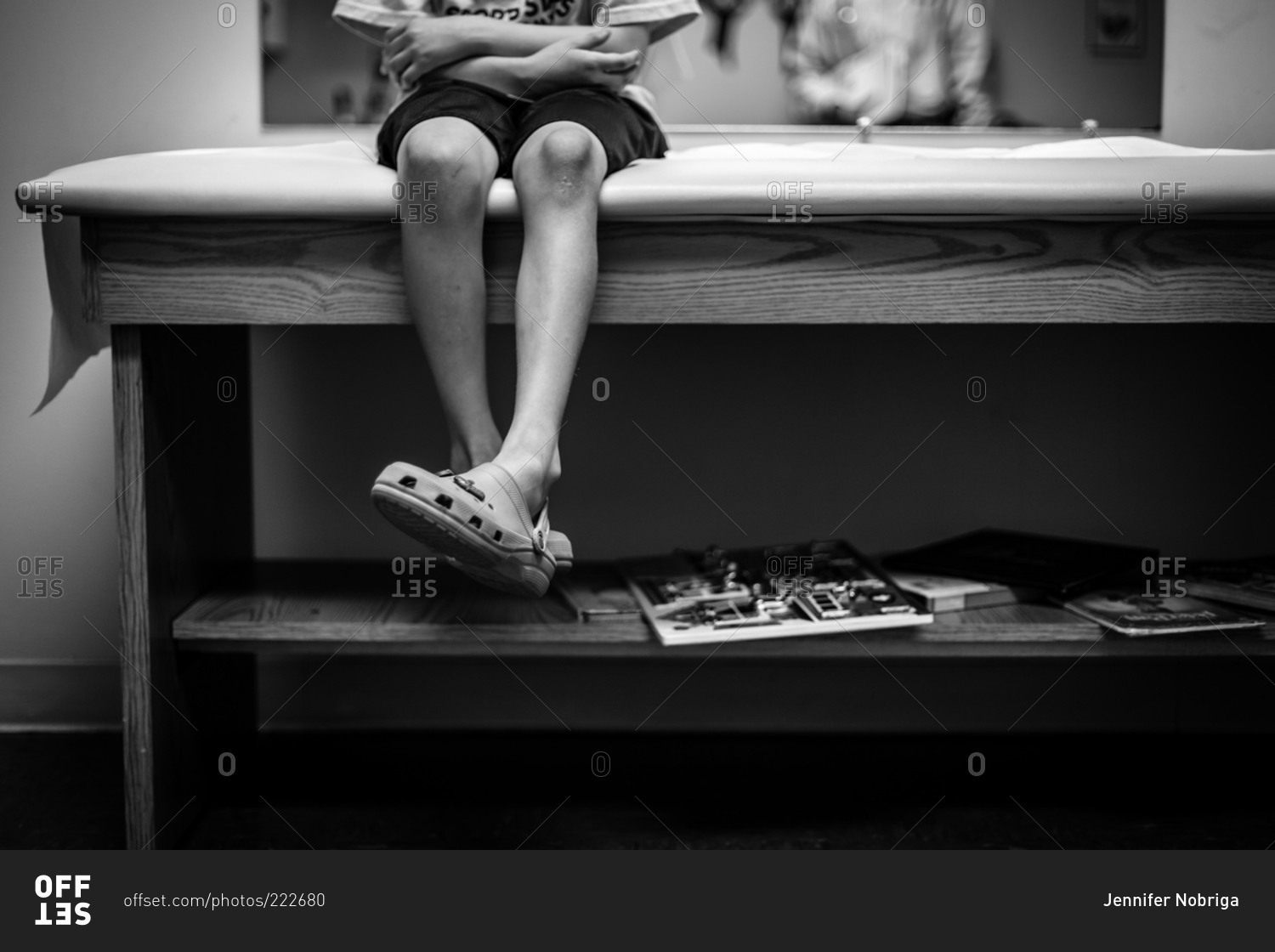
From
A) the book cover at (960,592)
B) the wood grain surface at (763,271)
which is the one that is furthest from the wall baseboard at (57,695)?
the book cover at (960,592)

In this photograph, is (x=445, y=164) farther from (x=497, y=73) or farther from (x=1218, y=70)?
(x=1218, y=70)

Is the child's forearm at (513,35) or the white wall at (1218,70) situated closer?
the child's forearm at (513,35)

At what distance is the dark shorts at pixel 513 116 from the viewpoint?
3.34 ft

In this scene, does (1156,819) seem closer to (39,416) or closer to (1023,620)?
(1023,620)

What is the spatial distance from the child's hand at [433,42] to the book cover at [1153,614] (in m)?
0.77

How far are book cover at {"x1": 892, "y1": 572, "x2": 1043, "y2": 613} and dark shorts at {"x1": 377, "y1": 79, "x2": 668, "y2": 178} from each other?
493 mm

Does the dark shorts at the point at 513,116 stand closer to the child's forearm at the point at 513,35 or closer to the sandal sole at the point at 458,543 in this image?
the child's forearm at the point at 513,35

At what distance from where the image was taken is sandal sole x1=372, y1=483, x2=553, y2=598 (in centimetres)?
85

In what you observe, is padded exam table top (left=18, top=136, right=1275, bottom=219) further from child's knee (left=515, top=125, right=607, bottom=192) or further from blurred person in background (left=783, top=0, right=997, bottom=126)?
blurred person in background (left=783, top=0, right=997, bottom=126)

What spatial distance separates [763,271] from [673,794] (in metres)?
0.60

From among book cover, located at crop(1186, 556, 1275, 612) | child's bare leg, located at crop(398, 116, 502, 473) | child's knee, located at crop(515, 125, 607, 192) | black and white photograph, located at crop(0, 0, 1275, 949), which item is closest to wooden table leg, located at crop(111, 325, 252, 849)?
black and white photograph, located at crop(0, 0, 1275, 949)

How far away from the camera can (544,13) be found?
1181mm

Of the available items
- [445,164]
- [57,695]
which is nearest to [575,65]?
[445,164]

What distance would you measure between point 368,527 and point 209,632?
14.8 inches
